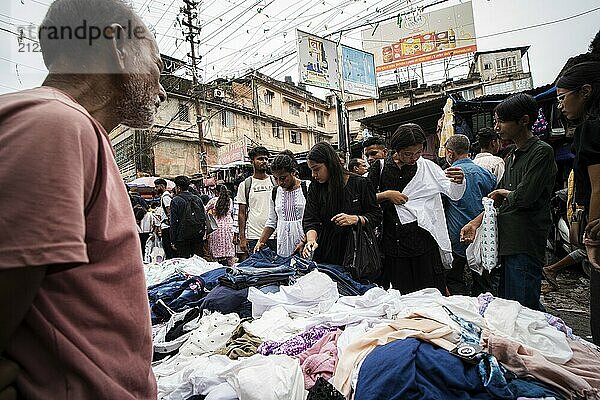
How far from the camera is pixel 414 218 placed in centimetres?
316

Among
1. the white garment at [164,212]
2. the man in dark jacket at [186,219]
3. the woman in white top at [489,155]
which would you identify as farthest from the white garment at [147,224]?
the woman in white top at [489,155]

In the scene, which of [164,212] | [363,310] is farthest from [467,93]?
[363,310]

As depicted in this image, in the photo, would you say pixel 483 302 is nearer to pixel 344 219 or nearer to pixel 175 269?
pixel 344 219

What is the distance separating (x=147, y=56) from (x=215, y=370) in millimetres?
1477

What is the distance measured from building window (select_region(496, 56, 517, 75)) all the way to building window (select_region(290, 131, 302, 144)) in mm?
16046

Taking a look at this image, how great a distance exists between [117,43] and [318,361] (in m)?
1.56

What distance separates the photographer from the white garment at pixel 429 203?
315cm

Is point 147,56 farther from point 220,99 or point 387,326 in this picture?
point 220,99

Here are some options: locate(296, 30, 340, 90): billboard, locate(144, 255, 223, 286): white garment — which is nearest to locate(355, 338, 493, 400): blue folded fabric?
locate(144, 255, 223, 286): white garment

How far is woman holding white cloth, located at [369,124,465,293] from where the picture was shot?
10.4 feet

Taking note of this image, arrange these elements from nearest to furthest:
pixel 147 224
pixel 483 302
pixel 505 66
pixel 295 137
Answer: pixel 483 302 < pixel 147 224 < pixel 505 66 < pixel 295 137

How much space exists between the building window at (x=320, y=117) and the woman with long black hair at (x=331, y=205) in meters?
32.6

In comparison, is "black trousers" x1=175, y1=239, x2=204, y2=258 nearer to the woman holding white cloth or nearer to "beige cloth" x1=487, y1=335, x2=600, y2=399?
the woman holding white cloth

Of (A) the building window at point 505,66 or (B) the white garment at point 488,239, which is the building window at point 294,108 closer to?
(A) the building window at point 505,66
